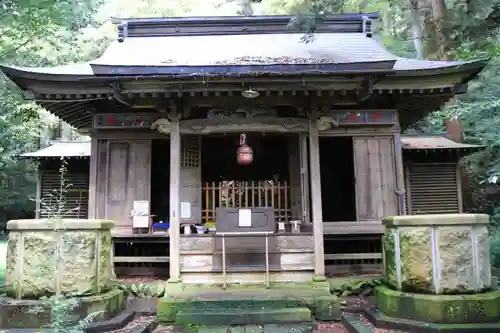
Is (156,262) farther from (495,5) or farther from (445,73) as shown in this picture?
(495,5)

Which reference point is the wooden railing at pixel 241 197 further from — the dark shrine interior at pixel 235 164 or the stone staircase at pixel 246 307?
the stone staircase at pixel 246 307

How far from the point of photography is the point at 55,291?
4918 millimetres

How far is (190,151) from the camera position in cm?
807

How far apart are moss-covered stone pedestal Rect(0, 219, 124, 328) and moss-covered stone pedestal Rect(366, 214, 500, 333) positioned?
3755 mm

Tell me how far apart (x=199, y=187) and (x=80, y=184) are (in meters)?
4.80

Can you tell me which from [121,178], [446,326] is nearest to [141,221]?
[121,178]

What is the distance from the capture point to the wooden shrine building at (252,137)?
6.25m

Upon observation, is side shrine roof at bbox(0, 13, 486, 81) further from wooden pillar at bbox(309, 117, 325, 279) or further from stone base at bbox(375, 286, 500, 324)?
stone base at bbox(375, 286, 500, 324)

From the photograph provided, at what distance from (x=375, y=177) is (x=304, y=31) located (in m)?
3.53

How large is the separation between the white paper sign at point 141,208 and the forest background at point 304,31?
2.19 meters

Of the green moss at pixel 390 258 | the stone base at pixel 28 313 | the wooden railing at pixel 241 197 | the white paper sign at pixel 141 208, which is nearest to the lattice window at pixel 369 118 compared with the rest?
the wooden railing at pixel 241 197

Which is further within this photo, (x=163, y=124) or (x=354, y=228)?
(x=354, y=228)

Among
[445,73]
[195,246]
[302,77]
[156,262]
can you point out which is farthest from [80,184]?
[445,73]

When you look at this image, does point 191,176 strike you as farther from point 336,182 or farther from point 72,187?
point 72,187
